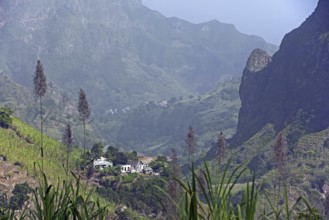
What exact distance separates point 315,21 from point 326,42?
2239 centimetres

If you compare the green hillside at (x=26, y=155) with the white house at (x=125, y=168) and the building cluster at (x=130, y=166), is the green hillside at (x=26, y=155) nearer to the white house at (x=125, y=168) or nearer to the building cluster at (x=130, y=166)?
the building cluster at (x=130, y=166)

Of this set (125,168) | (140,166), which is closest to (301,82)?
(140,166)

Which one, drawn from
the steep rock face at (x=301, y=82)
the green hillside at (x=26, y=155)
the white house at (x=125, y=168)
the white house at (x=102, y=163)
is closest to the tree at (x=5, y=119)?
the green hillside at (x=26, y=155)

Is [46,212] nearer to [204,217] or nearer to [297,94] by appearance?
[204,217]

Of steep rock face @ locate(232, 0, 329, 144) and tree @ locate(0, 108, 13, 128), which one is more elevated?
steep rock face @ locate(232, 0, 329, 144)

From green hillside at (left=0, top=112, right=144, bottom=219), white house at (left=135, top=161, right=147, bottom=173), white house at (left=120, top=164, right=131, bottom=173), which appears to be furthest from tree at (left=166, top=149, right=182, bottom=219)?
white house at (left=135, top=161, right=147, bottom=173)

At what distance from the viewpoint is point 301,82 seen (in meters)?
178

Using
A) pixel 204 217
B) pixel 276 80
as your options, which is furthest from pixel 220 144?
pixel 276 80

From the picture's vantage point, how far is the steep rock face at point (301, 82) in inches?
6471

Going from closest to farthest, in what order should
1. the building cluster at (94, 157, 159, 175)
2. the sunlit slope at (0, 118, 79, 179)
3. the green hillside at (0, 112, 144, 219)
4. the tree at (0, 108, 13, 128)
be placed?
the green hillside at (0, 112, 144, 219) → the sunlit slope at (0, 118, 79, 179) → the building cluster at (94, 157, 159, 175) → the tree at (0, 108, 13, 128)

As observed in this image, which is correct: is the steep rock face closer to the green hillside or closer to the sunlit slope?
the sunlit slope

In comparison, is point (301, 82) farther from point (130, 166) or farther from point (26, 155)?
point (26, 155)

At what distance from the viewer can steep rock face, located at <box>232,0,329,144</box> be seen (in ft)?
539

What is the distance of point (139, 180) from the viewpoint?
261 feet
